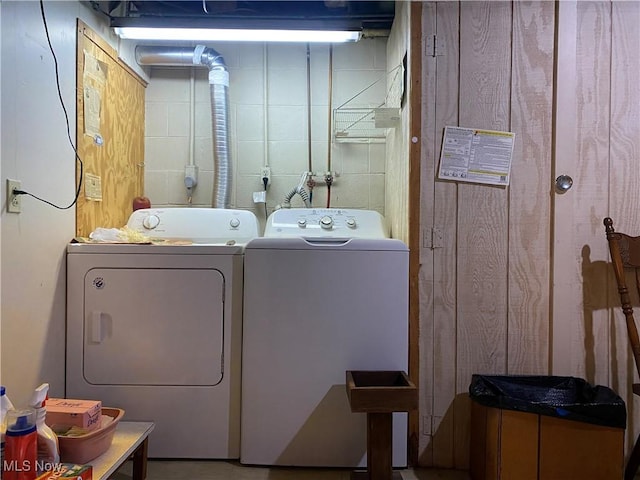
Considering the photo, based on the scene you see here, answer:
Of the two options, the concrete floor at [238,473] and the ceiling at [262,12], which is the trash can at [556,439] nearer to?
the concrete floor at [238,473]

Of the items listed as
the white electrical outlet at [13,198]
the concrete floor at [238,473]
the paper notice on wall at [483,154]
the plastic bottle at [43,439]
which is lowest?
the concrete floor at [238,473]

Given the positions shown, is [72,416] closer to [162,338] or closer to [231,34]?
[162,338]

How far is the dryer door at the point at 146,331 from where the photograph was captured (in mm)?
1782

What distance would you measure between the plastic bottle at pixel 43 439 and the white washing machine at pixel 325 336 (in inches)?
29.0

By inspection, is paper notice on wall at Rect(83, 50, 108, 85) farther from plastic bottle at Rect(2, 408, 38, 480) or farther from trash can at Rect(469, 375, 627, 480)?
trash can at Rect(469, 375, 627, 480)

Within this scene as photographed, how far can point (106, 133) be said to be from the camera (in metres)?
2.14

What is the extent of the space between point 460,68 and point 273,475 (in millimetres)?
1950

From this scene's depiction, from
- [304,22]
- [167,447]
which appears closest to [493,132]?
[304,22]

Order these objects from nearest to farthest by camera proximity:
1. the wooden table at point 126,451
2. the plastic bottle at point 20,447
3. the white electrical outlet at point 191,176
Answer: the plastic bottle at point 20,447, the wooden table at point 126,451, the white electrical outlet at point 191,176

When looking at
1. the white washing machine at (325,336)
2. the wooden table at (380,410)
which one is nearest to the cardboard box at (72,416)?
the white washing machine at (325,336)

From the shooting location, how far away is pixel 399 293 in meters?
1.75

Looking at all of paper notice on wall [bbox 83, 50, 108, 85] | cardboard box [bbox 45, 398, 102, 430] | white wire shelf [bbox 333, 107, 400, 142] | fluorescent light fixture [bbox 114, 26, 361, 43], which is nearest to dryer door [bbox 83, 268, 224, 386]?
cardboard box [bbox 45, 398, 102, 430]

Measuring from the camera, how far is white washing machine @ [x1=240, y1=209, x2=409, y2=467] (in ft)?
5.74

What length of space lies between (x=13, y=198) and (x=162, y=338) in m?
0.79
